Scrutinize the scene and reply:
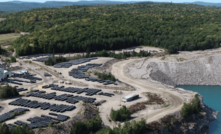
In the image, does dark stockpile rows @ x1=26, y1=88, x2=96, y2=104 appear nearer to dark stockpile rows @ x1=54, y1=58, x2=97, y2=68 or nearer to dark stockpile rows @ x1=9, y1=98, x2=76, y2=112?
dark stockpile rows @ x1=9, y1=98, x2=76, y2=112

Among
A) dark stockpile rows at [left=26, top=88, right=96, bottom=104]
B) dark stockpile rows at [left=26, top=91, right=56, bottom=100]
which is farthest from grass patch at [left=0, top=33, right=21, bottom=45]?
dark stockpile rows at [left=26, top=88, right=96, bottom=104]

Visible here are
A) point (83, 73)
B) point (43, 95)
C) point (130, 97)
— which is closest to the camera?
point (130, 97)

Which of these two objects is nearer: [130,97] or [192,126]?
[192,126]

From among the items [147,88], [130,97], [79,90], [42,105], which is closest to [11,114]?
[42,105]

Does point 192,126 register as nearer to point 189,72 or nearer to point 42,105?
point 42,105

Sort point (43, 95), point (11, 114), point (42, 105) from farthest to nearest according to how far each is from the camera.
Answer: point (43, 95), point (42, 105), point (11, 114)

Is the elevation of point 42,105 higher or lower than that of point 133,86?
higher
